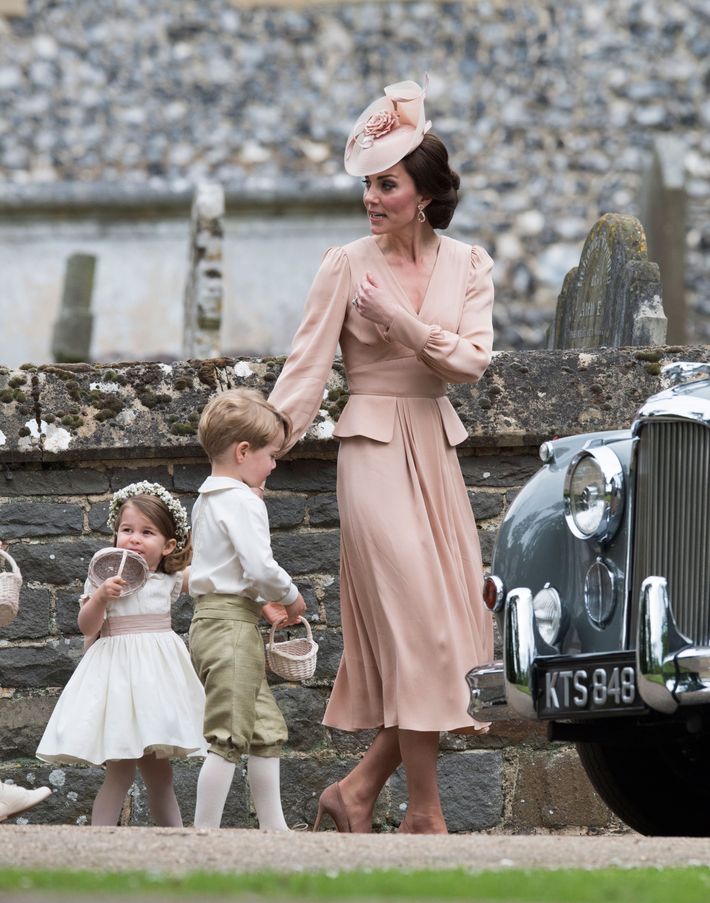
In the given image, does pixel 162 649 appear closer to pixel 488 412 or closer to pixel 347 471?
pixel 347 471

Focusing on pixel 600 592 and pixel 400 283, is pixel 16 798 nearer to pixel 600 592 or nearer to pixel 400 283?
pixel 600 592

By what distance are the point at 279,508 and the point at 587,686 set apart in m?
1.86

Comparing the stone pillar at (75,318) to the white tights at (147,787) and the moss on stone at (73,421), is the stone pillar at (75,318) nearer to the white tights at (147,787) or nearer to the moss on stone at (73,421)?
the moss on stone at (73,421)

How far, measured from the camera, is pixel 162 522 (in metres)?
5.87

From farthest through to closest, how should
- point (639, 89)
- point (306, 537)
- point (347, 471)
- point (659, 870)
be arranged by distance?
1. point (639, 89)
2. point (306, 537)
3. point (347, 471)
4. point (659, 870)

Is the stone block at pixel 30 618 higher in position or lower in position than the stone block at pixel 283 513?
lower

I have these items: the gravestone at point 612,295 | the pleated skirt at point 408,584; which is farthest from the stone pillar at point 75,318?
the pleated skirt at point 408,584

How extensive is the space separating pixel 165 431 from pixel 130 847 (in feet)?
7.94

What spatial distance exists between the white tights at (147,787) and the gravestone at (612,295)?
2.29 meters

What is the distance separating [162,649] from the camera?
5.75 meters

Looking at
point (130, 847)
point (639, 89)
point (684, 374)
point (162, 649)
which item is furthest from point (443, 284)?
point (639, 89)

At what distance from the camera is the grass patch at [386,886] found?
337 centimetres

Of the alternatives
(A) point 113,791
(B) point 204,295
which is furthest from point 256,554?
(B) point 204,295

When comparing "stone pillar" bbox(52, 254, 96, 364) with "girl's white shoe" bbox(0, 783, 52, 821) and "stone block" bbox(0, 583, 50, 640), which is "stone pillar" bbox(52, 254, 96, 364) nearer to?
"stone block" bbox(0, 583, 50, 640)
